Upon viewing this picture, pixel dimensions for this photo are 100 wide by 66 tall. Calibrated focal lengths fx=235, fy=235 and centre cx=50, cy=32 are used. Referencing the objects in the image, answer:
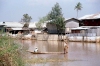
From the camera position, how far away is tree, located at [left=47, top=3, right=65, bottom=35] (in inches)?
1994

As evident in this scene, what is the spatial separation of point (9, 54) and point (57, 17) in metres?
45.6

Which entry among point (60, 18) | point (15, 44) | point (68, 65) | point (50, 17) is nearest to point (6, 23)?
point (50, 17)

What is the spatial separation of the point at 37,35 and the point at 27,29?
40.9 feet

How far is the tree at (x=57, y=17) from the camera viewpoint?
5066 centimetres

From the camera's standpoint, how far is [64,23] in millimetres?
50562

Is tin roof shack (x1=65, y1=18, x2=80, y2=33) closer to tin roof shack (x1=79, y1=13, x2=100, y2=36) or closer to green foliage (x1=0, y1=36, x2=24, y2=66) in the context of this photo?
tin roof shack (x1=79, y1=13, x2=100, y2=36)

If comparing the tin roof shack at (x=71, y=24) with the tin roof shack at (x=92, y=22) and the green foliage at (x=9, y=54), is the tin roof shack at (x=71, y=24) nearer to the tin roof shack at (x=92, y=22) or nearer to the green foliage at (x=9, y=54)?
the tin roof shack at (x=92, y=22)

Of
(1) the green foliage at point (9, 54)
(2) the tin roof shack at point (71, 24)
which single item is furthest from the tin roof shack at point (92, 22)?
(1) the green foliage at point (9, 54)

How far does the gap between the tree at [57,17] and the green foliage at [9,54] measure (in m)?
42.5

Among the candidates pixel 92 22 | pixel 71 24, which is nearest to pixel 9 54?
pixel 92 22

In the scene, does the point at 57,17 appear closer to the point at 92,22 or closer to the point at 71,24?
the point at 71,24

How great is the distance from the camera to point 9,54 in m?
7.36

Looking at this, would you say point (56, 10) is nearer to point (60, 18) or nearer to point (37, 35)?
point (60, 18)

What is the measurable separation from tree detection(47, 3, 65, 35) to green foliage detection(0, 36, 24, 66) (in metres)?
42.5
